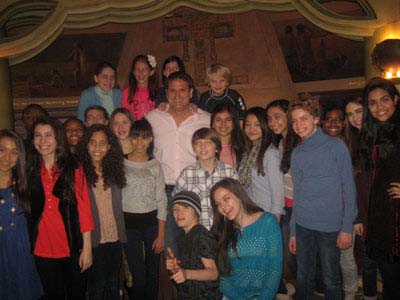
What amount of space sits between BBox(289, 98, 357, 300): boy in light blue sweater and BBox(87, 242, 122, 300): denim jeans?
152cm

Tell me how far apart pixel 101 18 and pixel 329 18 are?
3.32m

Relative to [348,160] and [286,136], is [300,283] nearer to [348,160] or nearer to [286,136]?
[348,160]

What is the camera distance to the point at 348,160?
2754 millimetres

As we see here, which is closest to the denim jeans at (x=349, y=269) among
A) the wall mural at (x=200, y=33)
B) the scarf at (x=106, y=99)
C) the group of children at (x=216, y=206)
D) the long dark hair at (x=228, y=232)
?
the group of children at (x=216, y=206)

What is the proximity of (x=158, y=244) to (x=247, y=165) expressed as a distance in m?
1.07

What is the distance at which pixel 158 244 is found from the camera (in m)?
3.21

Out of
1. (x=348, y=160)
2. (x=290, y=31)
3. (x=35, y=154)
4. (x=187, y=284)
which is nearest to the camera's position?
(x=187, y=284)

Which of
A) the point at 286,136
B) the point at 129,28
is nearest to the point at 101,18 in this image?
the point at 129,28

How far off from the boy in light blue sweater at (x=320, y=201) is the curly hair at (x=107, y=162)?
4.89ft

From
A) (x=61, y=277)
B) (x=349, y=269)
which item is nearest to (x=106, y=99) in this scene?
(x=61, y=277)

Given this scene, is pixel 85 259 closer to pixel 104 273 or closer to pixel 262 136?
pixel 104 273

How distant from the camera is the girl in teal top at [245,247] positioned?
242 centimetres

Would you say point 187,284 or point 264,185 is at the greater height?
point 264,185

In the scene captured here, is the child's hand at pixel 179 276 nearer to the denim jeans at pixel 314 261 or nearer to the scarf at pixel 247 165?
the denim jeans at pixel 314 261
